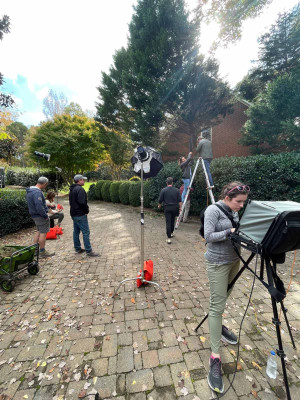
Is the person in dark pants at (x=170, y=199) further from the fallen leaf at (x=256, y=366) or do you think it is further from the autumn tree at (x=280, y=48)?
the autumn tree at (x=280, y=48)

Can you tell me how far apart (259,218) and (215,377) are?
193 centimetres

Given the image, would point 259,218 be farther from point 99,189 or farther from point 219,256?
point 99,189

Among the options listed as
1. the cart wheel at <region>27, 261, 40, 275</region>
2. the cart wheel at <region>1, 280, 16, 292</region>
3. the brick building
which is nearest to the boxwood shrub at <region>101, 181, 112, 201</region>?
the brick building

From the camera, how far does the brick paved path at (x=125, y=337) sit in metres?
2.06

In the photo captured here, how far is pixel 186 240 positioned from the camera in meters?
6.61

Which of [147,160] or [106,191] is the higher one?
[147,160]

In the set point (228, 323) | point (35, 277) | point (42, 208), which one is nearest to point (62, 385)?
point (228, 323)

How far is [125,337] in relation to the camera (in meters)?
2.69

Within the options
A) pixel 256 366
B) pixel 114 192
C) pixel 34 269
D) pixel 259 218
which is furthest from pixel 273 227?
pixel 114 192

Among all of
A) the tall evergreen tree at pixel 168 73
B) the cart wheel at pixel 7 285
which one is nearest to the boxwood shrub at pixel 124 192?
the tall evergreen tree at pixel 168 73

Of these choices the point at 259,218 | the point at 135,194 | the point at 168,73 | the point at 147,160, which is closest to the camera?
the point at 259,218

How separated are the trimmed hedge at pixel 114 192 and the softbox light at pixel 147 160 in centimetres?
1153

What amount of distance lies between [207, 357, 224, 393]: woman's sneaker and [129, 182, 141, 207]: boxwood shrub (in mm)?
10957

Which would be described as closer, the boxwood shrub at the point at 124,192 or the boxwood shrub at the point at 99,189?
the boxwood shrub at the point at 124,192
